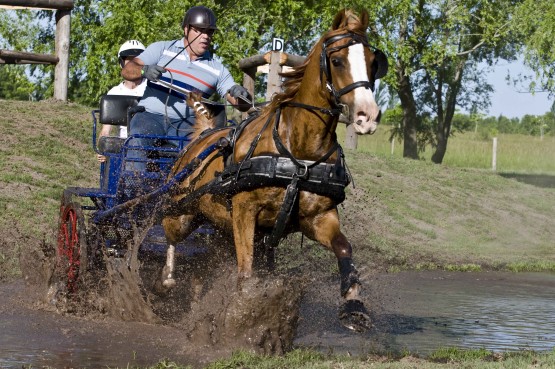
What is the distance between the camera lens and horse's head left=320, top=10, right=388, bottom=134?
20.4ft

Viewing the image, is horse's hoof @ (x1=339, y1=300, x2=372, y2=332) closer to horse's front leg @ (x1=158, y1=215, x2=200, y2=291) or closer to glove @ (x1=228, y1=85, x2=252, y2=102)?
horse's front leg @ (x1=158, y1=215, x2=200, y2=291)

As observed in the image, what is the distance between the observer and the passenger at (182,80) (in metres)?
8.76

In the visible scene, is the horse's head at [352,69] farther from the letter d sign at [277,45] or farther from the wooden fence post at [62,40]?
the wooden fence post at [62,40]

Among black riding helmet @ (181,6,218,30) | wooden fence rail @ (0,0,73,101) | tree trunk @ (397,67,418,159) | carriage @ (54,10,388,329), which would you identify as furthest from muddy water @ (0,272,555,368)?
tree trunk @ (397,67,418,159)

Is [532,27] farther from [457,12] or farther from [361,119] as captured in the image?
[361,119]

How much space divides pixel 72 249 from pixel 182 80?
70.2 inches

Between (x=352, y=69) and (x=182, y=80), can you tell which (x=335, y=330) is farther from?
(x=182, y=80)

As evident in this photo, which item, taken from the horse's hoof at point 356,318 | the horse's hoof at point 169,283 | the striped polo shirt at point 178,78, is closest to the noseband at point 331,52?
the horse's hoof at point 356,318

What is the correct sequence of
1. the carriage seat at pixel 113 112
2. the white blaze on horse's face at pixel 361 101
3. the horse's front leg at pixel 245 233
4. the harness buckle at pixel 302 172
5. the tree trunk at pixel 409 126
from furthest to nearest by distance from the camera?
the tree trunk at pixel 409 126 < the carriage seat at pixel 113 112 < the horse's front leg at pixel 245 233 < the harness buckle at pixel 302 172 < the white blaze on horse's face at pixel 361 101

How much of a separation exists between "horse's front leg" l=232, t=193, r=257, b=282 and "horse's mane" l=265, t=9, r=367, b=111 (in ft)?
2.28

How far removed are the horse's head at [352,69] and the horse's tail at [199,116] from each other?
2172 millimetres

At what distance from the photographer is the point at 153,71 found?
8.35 meters

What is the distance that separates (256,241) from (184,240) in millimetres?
1759

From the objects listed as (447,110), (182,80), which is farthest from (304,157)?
(447,110)
